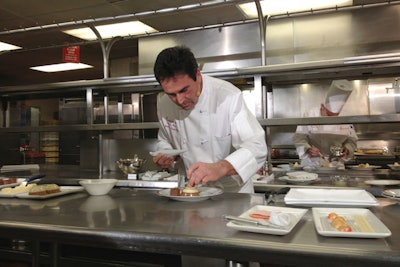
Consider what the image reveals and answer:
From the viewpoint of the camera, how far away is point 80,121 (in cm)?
388

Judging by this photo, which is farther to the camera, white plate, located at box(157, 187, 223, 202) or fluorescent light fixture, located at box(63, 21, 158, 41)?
fluorescent light fixture, located at box(63, 21, 158, 41)

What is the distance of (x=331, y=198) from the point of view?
132 cm

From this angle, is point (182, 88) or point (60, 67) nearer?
point (182, 88)

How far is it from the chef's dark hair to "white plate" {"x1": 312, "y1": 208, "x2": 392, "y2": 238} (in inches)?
33.1

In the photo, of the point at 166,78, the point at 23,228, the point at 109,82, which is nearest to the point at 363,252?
the point at 23,228

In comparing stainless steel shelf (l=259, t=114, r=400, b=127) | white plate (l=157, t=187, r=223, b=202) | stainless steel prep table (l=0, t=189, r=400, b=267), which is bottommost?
stainless steel prep table (l=0, t=189, r=400, b=267)

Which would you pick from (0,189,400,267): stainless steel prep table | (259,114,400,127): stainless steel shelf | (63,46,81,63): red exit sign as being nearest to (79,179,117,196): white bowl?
(0,189,400,267): stainless steel prep table

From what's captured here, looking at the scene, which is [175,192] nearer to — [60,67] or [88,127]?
[88,127]

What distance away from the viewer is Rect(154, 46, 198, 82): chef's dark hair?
159 cm

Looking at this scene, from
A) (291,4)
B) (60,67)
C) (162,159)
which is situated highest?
(60,67)

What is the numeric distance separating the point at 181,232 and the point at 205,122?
1.04m

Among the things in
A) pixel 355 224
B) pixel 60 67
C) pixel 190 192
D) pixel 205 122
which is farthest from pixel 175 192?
pixel 60 67

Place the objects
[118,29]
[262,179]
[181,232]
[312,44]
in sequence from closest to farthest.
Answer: [181,232]
[262,179]
[312,44]
[118,29]

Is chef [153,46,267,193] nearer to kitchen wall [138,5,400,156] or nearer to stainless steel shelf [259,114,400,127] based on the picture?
stainless steel shelf [259,114,400,127]
